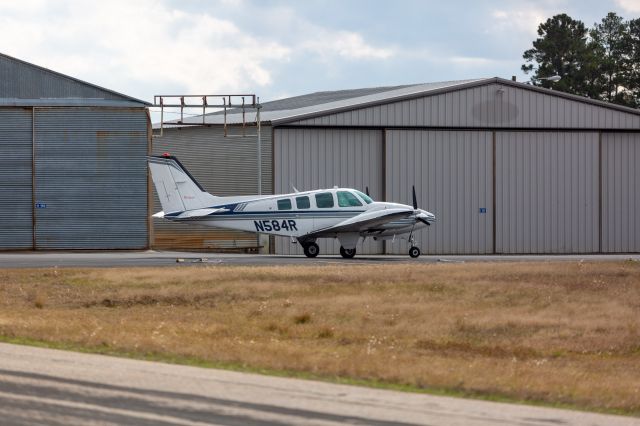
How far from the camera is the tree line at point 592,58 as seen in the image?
4289 inches

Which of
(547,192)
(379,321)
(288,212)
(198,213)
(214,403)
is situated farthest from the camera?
(547,192)

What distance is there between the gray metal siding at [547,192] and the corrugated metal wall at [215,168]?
11.0 m

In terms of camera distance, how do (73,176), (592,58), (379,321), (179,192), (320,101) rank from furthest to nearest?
(592,58)
(320,101)
(73,176)
(179,192)
(379,321)

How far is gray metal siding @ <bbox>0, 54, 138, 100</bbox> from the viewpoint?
4691cm

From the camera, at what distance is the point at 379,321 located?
22250mm

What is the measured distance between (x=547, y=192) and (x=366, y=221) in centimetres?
1609

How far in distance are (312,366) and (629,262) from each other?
2110cm

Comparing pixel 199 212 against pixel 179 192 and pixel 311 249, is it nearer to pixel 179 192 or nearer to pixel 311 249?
pixel 179 192

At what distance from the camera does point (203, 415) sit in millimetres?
10094

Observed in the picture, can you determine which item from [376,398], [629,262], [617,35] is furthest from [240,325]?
[617,35]

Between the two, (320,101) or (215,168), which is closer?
(215,168)

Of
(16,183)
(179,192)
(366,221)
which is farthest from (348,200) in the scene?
(16,183)

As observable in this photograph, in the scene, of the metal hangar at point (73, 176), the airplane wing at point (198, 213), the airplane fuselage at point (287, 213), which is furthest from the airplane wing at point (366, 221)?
the metal hangar at point (73, 176)

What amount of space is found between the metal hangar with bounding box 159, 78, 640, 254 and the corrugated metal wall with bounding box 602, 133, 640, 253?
5cm
